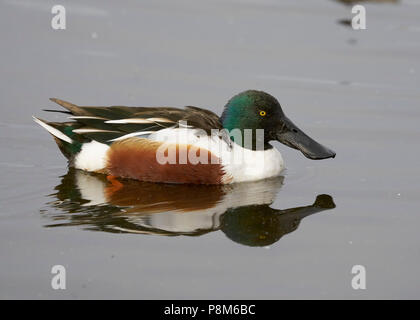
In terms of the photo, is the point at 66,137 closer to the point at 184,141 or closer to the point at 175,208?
the point at 184,141

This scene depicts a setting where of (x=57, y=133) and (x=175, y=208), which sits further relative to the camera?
(x=57, y=133)

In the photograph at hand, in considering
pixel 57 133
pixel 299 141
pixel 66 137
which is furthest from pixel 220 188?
pixel 57 133

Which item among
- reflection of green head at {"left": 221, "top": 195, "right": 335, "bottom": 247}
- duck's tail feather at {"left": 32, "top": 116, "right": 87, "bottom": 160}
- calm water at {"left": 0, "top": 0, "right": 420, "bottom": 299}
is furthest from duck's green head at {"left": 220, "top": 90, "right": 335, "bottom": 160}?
duck's tail feather at {"left": 32, "top": 116, "right": 87, "bottom": 160}

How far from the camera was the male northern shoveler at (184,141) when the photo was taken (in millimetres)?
7551

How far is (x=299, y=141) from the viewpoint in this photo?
788 centimetres

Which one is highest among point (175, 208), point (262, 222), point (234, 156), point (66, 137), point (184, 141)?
point (66, 137)

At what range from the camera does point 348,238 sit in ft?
21.5

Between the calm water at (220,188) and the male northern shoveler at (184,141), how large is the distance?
20 centimetres

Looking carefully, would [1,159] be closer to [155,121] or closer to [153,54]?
[155,121]

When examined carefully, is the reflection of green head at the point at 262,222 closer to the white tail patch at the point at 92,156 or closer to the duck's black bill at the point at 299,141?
the duck's black bill at the point at 299,141

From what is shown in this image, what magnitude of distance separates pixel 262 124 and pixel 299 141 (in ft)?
1.21

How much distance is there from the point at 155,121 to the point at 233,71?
3.01m

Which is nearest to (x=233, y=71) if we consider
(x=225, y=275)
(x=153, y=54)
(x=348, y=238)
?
(x=153, y=54)

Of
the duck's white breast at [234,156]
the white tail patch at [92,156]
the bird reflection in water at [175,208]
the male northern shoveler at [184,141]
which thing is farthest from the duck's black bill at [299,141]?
the white tail patch at [92,156]
